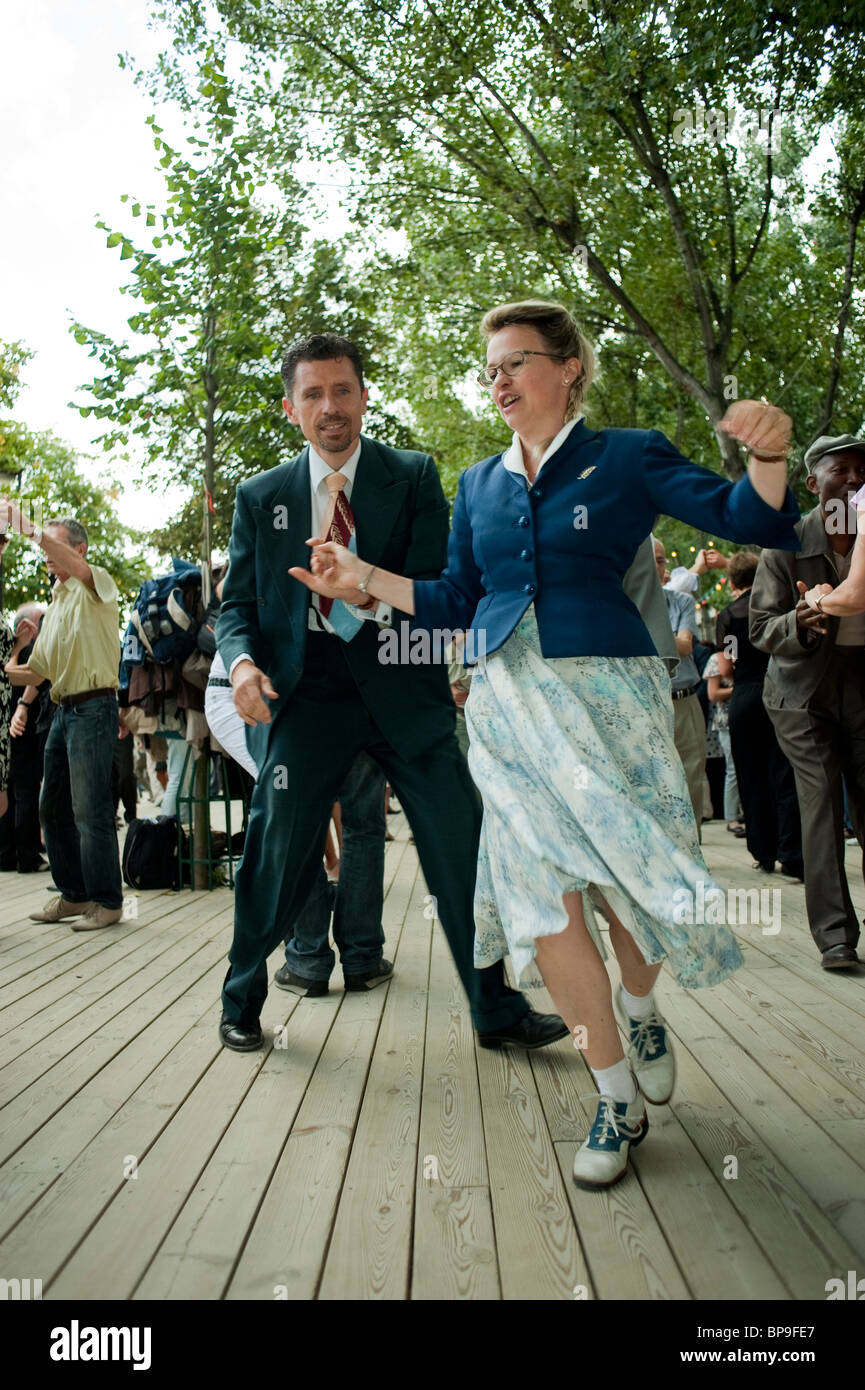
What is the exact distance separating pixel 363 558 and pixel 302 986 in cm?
203

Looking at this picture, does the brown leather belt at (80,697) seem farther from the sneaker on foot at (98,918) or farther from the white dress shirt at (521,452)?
the white dress shirt at (521,452)

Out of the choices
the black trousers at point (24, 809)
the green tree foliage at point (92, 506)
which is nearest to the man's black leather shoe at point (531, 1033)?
the black trousers at point (24, 809)

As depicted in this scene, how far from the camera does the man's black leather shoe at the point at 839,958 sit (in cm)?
543

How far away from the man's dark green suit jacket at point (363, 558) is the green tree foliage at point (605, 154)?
7841mm

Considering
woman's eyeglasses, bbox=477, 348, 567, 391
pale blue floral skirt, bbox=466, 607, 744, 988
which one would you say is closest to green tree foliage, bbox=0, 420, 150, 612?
woman's eyeglasses, bbox=477, 348, 567, 391

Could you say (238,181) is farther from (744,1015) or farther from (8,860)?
(744,1015)

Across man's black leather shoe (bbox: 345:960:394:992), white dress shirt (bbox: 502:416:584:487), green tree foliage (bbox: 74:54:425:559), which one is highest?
green tree foliage (bbox: 74:54:425:559)

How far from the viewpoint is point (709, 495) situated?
298 centimetres

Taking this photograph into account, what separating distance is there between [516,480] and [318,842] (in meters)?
1.61

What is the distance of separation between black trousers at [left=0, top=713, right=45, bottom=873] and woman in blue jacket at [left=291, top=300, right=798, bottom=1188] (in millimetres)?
8062

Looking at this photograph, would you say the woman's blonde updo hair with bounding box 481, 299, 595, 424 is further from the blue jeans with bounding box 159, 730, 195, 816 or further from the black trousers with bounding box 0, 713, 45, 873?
the black trousers with bounding box 0, 713, 45, 873

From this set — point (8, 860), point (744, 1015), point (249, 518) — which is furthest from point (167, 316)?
point (744, 1015)

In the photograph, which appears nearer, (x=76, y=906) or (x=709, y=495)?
(x=709, y=495)

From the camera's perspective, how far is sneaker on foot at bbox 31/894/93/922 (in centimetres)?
790
